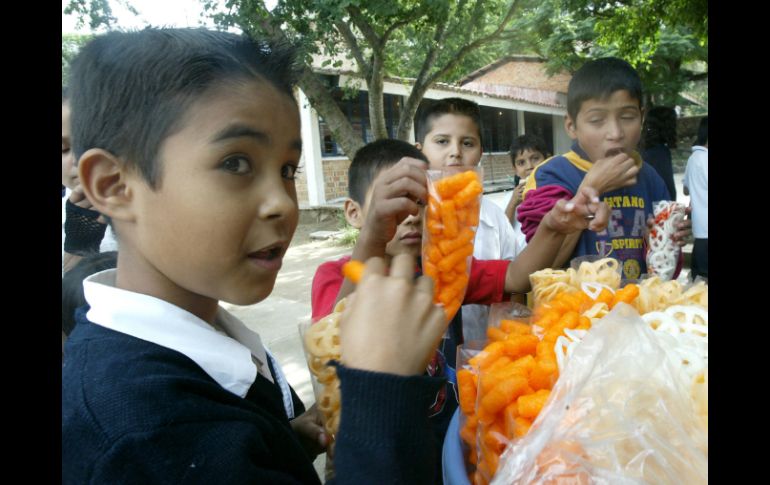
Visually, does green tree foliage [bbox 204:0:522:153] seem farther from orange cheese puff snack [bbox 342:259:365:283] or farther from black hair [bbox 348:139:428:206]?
orange cheese puff snack [bbox 342:259:365:283]

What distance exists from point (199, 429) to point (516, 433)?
464 millimetres

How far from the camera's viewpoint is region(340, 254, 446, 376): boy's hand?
0.62m

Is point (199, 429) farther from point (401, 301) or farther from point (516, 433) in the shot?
point (516, 433)

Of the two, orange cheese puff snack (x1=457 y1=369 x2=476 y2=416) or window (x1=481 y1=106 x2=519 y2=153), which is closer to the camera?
orange cheese puff snack (x1=457 y1=369 x2=476 y2=416)

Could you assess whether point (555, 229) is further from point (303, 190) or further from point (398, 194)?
point (303, 190)

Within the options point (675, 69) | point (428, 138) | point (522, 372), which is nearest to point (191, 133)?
point (522, 372)

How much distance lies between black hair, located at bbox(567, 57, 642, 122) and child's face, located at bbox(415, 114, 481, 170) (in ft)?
1.56

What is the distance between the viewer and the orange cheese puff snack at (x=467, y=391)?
0.84 meters

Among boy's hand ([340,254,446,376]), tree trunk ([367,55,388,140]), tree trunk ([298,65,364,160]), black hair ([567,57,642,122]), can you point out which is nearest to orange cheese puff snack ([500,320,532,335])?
boy's hand ([340,254,446,376])

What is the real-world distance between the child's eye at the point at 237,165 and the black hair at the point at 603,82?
1.58 m

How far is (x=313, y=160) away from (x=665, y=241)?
30.5 ft

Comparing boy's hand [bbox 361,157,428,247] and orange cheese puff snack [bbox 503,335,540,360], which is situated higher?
boy's hand [bbox 361,157,428,247]

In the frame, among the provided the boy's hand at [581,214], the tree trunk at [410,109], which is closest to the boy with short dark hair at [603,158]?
the boy's hand at [581,214]

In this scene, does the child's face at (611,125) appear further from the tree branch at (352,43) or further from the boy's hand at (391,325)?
the tree branch at (352,43)
